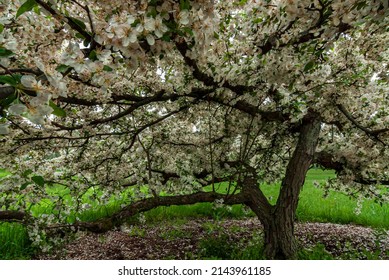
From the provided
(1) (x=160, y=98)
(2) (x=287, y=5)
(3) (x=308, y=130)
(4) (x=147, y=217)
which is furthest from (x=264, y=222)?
(4) (x=147, y=217)

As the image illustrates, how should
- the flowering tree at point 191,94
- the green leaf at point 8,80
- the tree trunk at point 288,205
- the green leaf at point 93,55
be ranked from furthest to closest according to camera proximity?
the tree trunk at point 288,205
the flowering tree at point 191,94
the green leaf at point 93,55
the green leaf at point 8,80

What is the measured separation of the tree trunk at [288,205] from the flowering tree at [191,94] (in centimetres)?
2

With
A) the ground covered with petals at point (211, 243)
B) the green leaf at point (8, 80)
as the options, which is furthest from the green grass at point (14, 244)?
the green leaf at point (8, 80)

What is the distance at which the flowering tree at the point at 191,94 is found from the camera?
1.44m

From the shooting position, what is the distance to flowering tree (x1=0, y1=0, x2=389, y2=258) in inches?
56.6

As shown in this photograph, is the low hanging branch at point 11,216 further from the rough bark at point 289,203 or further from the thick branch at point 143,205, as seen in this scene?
the rough bark at point 289,203

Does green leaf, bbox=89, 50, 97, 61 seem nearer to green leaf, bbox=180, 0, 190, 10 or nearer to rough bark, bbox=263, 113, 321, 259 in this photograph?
green leaf, bbox=180, 0, 190, 10

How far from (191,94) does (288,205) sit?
2207 millimetres

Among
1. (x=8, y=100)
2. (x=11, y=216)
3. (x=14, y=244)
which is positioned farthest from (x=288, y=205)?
(x=14, y=244)

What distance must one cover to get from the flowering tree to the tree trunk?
0.02 m

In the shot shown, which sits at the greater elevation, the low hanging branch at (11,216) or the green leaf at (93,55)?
the green leaf at (93,55)

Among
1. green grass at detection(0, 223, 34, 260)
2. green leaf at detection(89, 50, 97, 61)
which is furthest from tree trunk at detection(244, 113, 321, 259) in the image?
green grass at detection(0, 223, 34, 260)

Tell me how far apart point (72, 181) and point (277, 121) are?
3314 millimetres

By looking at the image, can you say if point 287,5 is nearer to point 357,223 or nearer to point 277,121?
point 277,121
